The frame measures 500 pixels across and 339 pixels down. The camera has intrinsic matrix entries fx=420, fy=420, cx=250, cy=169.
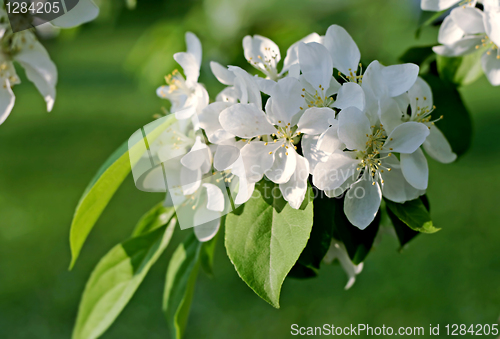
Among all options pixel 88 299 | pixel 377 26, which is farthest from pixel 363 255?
pixel 377 26

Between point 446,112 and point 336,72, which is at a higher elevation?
point 336,72

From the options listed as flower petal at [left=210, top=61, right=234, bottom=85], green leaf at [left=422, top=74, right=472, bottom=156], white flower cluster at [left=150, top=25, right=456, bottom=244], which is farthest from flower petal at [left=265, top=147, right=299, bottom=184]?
green leaf at [left=422, top=74, right=472, bottom=156]

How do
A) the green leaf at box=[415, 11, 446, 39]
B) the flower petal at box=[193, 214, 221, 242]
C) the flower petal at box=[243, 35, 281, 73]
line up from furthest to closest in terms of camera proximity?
the green leaf at box=[415, 11, 446, 39] < the flower petal at box=[243, 35, 281, 73] < the flower petal at box=[193, 214, 221, 242]

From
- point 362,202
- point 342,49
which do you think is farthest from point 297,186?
point 342,49

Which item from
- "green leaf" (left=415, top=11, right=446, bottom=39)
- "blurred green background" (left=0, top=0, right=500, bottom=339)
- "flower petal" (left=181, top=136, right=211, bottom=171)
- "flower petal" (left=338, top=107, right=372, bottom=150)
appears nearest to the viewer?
"flower petal" (left=338, top=107, right=372, bottom=150)

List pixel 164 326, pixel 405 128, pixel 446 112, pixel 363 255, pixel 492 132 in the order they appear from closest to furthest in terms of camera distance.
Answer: pixel 405 128
pixel 363 255
pixel 446 112
pixel 164 326
pixel 492 132

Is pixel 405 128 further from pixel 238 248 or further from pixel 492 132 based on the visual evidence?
pixel 492 132

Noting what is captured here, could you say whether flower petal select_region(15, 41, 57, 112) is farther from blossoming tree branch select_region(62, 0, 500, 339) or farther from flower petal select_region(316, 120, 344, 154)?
flower petal select_region(316, 120, 344, 154)
